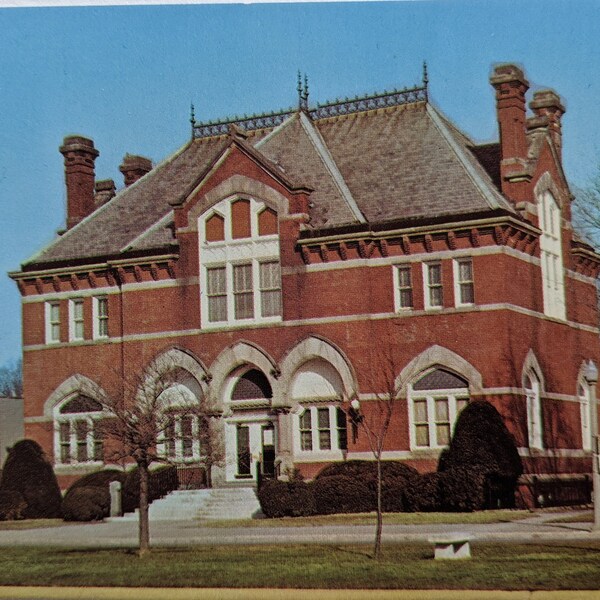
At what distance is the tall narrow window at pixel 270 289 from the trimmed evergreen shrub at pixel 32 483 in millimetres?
9680

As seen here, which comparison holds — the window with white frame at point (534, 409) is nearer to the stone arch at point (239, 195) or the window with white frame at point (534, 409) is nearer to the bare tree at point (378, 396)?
the bare tree at point (378, 396)

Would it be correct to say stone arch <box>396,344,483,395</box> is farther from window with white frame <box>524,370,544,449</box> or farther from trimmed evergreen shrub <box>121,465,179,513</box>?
trimmed evergreen shrub <box>121,465,179,513</box>

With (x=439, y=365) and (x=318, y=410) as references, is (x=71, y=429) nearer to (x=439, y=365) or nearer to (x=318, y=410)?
(x=318, y=410)

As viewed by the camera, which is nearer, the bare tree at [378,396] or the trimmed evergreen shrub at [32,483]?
the bare tree at [378,396]

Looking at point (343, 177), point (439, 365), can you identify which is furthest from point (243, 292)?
point (439, 365)

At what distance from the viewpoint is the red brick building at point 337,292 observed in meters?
40.0

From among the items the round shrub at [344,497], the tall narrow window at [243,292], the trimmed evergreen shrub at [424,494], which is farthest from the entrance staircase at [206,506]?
the tall narrow window at [243,292]

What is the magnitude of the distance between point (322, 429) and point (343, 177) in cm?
895

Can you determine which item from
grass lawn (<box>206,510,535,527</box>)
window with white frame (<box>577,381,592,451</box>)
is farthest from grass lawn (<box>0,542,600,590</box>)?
window with white frame (<box>577,381,592,451</box>)

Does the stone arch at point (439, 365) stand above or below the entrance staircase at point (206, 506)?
above

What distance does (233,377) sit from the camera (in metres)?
43.6

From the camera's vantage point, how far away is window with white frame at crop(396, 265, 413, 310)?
40812 mm

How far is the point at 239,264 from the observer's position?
142ft

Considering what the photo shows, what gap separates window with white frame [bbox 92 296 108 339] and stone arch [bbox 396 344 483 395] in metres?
11.9
